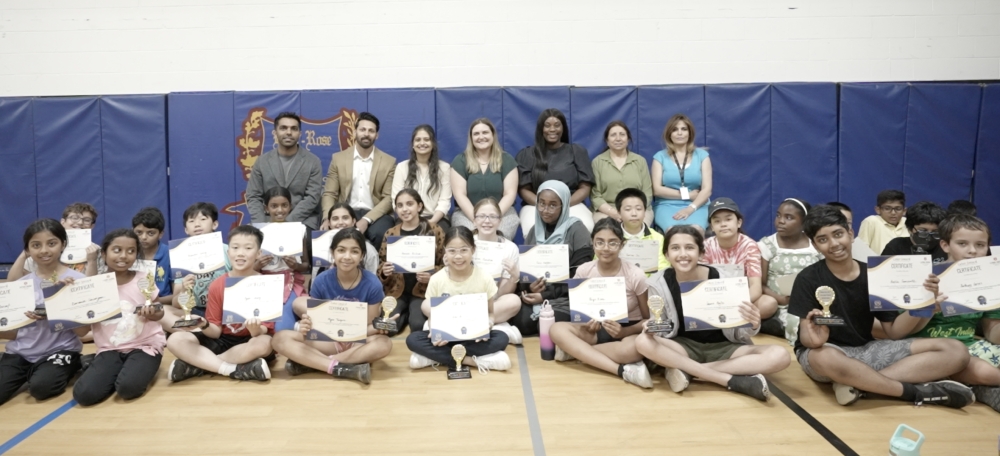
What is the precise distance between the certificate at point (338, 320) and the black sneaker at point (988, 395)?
3.48 m

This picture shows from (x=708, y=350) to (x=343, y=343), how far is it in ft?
7.68

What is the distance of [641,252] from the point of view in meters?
4.81

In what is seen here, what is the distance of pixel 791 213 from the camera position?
489 cm

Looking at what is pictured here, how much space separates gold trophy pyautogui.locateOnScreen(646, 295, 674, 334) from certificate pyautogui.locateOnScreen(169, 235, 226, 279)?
3.05m

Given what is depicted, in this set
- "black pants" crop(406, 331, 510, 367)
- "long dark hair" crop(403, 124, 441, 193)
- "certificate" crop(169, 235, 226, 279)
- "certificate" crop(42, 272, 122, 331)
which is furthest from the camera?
"long dark hair" crop(403, 124, 441, 193)

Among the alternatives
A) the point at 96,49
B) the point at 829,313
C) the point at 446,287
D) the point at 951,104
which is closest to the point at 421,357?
the point at 446,287

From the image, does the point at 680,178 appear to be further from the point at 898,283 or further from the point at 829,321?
the point at 829,321

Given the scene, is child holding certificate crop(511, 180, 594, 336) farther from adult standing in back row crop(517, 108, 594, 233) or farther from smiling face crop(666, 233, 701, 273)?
smiling face crop(666, 233, 701, 273)

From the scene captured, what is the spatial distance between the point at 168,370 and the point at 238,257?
0.86 meters

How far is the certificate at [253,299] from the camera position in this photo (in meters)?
3.84

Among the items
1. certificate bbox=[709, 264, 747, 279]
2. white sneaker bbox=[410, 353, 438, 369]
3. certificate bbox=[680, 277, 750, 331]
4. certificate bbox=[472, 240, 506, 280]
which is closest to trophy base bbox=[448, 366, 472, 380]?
white sneaker bbox=[410, 353, 438, 369]

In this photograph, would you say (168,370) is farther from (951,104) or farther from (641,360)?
(951,104)

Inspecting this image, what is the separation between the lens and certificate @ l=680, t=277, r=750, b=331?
11.9 ft

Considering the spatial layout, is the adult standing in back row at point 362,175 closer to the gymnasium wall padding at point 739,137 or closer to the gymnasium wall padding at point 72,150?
the gymnasium wall padding at point 72,150
